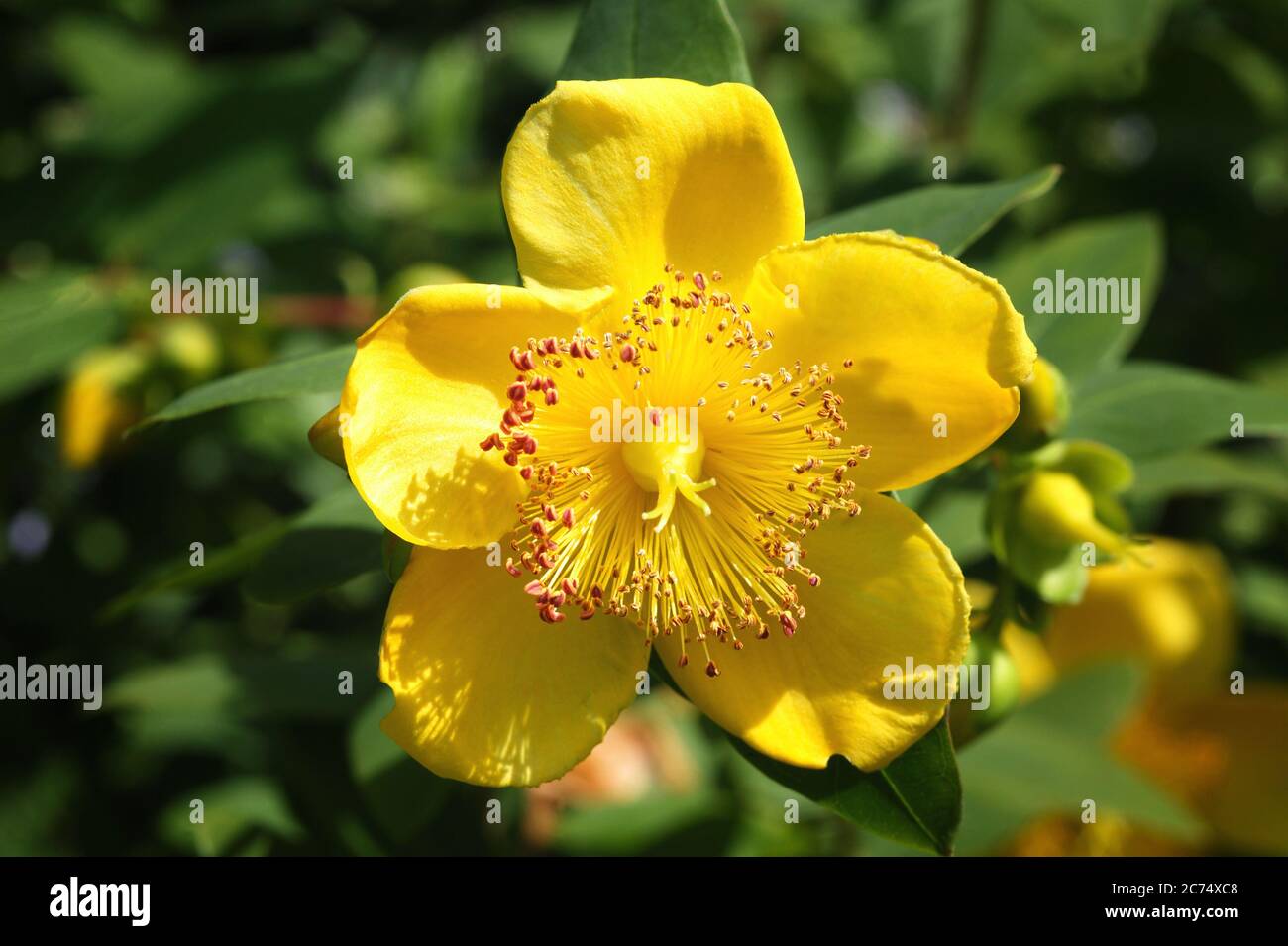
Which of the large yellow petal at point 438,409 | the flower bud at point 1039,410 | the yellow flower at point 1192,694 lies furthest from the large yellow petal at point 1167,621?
the large yellow petal at point 438,409

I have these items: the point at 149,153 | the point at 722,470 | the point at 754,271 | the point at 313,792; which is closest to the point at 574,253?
the point at 754,271

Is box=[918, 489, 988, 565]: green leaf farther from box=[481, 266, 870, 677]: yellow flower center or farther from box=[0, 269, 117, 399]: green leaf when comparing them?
box=[0, 269, 117, 399]: green leaf

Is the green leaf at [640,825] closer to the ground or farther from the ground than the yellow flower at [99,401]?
closer to the ground

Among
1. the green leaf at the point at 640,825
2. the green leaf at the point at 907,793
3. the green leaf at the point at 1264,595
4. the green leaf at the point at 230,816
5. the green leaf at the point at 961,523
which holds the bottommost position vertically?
the green leaf at the point at 640,825

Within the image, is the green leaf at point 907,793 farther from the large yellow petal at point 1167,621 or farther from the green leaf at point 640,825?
the large yellow petal at point 1167,621

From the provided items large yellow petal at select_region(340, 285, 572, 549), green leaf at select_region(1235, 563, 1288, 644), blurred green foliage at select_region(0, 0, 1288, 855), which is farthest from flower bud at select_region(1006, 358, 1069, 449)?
green leaf at select_region(1235, 563, 1288, 644)

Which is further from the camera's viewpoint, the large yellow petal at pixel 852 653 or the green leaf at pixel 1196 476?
the green leaf at pixel 1196 476
